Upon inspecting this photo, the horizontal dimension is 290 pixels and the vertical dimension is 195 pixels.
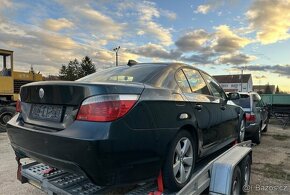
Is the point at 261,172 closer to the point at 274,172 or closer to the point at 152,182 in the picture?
the point at 274,172

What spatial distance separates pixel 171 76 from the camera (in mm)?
3684

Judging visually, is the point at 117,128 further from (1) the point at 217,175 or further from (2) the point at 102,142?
(1) the point at 217,175

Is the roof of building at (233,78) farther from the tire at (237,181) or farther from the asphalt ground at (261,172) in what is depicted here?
the tire at (237,181)

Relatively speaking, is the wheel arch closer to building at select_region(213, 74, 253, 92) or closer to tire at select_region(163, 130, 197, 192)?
tire at select_region(163, 130, 197, 192)

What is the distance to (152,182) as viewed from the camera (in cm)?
333

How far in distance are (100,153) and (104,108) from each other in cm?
38

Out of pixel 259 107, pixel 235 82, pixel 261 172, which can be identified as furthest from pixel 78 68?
pixel 261 172

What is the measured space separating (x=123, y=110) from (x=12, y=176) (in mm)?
3611

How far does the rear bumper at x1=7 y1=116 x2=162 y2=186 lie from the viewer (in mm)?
2562

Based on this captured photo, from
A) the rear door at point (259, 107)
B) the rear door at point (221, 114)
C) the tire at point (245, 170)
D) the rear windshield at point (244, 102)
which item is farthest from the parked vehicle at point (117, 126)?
the rear door at point (259, 107)


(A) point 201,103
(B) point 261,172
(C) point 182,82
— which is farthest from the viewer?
(B) point 261,172

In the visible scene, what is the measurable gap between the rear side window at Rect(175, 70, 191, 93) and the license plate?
4.85ft

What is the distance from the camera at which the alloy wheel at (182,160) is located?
10.8 feet

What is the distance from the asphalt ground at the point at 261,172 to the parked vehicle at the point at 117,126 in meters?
1.64
